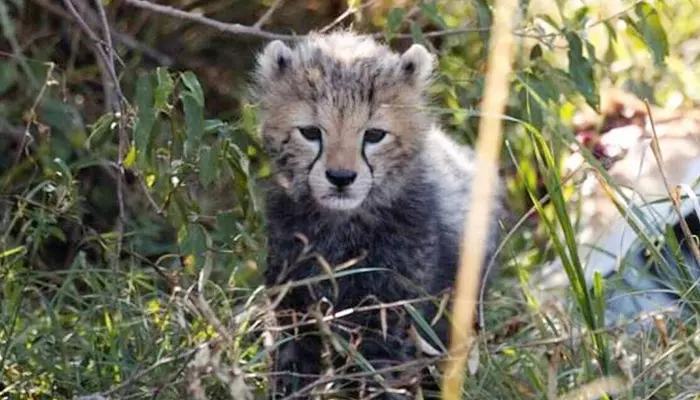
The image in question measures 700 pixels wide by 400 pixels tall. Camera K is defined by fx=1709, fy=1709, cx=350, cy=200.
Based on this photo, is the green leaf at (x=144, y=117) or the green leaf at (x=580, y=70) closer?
the green leaf at (x=144, y=117)

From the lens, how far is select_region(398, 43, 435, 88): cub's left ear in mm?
4625

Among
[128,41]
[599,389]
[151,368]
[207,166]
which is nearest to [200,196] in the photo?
[128,41]

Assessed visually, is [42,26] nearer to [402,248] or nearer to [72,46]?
[72,46]

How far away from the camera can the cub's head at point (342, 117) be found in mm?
Result: 4312

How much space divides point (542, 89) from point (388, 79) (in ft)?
2.08

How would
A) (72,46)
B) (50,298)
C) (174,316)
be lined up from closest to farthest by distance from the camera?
(174,316)
(50,298)
(72,46)

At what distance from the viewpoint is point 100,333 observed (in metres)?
4.64

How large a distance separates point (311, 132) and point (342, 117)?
4.0 inches

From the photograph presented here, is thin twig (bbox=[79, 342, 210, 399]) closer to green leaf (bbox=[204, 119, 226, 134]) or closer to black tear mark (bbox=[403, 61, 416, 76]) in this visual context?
green leaf (bbox=[204, 119, 226, 134])

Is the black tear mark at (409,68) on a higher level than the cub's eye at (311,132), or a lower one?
higher

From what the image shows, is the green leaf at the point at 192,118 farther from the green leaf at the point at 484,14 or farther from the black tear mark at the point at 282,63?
the green leaf at the point at 484,14

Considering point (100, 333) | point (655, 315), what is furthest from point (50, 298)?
point (655, 315)

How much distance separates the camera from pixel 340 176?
426 centimetres

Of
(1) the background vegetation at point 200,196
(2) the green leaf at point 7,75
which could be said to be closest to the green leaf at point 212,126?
(1) the background vegetation at point 200,196
